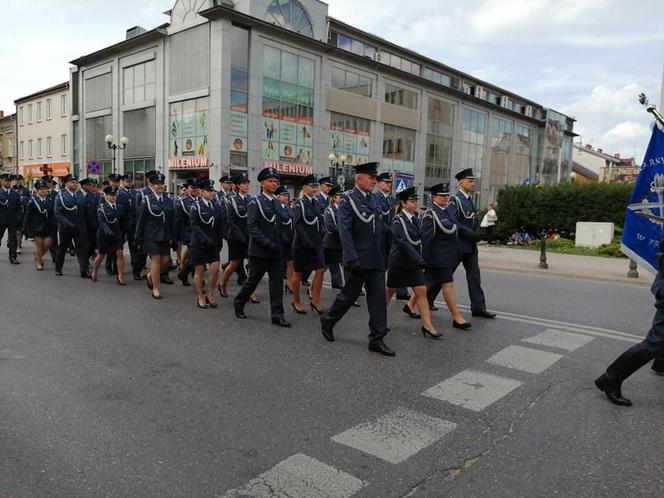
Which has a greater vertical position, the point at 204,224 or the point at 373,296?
the point at 204,224

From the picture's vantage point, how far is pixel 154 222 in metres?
8.66

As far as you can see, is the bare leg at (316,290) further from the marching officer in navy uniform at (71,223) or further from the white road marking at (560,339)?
the marching officer in navy uniform at (71,223)

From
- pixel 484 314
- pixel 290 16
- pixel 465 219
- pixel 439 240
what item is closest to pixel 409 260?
pixel 439 240

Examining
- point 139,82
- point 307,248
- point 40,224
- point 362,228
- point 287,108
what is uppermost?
point 139,82

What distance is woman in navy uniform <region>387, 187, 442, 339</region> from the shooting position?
20.1 ft

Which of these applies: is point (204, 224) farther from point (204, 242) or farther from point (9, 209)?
point (9, 209)

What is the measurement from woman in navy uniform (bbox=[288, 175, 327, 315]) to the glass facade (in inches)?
1595

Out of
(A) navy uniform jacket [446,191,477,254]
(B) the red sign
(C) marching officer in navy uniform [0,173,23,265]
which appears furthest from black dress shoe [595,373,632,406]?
(B) the red sign

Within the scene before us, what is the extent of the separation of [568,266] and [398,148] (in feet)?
106

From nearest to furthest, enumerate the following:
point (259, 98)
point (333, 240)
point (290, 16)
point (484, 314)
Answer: point (484, 314)
point (333, 240)
point (259, 98)
point (290, 16)

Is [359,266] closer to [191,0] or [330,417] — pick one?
[330,417]

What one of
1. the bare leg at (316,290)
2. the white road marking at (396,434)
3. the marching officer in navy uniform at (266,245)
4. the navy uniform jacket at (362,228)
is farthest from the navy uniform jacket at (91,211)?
the white road marking at (396,434)

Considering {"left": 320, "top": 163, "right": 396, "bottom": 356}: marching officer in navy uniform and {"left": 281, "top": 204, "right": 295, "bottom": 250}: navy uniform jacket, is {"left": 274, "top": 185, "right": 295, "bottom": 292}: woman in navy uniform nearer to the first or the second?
{"left": 281, "top": 204, "right": 295, "bottom": 250}: navy uniform jacket

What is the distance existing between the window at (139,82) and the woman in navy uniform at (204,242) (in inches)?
1224
